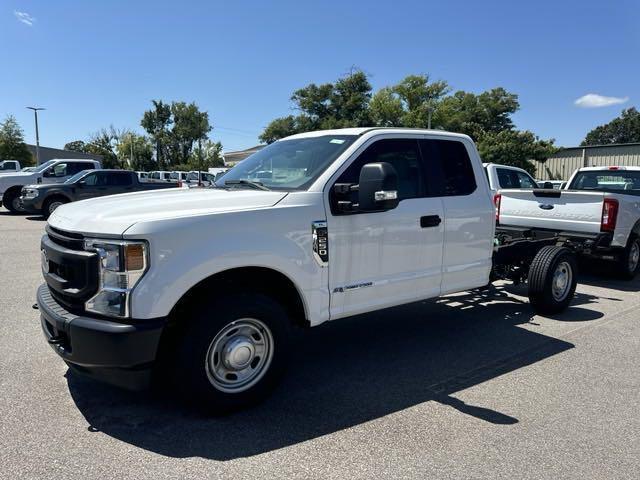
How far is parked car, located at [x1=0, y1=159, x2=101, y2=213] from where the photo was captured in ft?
60.1

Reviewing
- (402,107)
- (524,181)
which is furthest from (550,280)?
(402,107)

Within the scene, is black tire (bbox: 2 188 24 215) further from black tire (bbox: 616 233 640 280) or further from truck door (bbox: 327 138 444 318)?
black tire (bbox: 616 233 640 280)

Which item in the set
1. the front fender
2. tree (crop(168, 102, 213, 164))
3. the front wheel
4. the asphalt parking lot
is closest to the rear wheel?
the asphalt parking lot

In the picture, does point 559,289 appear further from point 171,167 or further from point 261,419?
point 171,167

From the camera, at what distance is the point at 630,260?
8.46 metres

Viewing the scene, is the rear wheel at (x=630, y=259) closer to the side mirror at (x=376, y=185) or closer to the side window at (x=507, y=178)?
the side window at (x=507, y=178)

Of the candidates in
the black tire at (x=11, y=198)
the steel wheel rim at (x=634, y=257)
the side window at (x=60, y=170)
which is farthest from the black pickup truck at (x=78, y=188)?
the steel wheel rim at (x=634, y=257)

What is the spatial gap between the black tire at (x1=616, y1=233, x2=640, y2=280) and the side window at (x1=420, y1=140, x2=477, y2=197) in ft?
15.4

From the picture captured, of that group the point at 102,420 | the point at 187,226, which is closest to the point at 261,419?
the point at 102,420

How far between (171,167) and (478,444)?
74008 millimetres

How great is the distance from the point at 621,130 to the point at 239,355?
374 ft

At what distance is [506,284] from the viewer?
808 cm

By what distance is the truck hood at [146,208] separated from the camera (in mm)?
3178

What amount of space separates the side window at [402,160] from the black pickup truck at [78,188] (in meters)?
13.0
